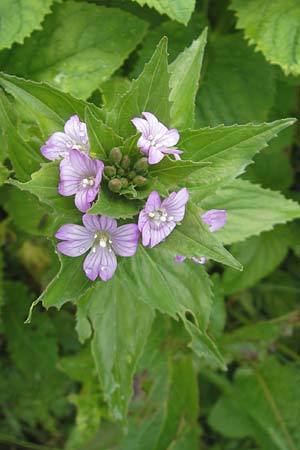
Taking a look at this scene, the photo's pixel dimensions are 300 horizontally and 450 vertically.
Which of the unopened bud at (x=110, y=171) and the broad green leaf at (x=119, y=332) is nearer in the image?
the unopened bud at (x=110, y=171)

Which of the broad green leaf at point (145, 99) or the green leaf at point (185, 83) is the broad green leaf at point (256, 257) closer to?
the green leaf at point (185, 83)

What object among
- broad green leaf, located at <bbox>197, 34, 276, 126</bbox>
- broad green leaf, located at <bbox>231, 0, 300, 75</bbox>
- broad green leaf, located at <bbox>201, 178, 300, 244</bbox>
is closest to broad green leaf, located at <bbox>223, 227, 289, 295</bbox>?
broad green leaf, located at <bbox>201, 178, 300, 244</bbox>

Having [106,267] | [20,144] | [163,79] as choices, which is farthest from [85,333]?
[163,79]

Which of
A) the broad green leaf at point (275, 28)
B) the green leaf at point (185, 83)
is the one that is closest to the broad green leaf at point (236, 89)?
the broad green leaf at point (275, 28)

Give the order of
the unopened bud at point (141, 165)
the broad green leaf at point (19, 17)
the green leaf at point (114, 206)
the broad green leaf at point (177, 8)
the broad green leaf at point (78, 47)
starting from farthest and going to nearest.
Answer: the broad green leaf at point (78, 47) → the broad green leaf at point (19, 17) → the broad green leaf at point (177, 8) → the unopened bud at point (141, 165) → the green leaf at point (114, 206)

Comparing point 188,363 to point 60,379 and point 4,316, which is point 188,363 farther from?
point 4,316

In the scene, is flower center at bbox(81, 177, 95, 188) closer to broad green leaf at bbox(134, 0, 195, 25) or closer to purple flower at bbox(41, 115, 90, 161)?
purple flower at bbox(41, 115, 90, 161)
